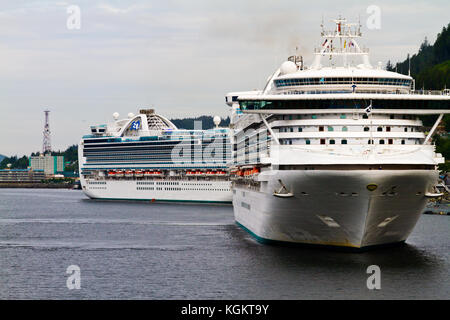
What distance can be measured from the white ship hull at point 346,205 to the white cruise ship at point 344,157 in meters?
0.06

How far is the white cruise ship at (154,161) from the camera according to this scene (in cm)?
12606

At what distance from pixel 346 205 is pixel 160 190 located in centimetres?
9059

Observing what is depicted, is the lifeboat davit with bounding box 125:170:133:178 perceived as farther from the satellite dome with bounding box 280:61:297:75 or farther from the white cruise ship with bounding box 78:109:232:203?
the satellite dome with bounding box 280:61:297:75

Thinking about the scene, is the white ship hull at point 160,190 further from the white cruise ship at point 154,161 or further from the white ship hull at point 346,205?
the white ship hull at point 346,205

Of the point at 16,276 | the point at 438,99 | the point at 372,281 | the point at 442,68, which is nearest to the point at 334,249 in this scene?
the point at 372,281

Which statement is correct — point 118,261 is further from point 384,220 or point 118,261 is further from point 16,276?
point 384,220

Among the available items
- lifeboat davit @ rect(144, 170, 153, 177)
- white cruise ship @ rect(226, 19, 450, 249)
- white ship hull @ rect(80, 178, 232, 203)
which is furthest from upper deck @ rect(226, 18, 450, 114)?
lifeboat davit @ rect(144, 170, 153, 177)

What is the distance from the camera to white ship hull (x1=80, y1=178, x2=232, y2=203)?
122625 millimetres

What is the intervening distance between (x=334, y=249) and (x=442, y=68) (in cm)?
14386

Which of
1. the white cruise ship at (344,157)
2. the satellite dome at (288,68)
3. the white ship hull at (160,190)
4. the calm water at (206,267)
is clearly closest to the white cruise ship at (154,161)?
the white ship hull at (160,190)

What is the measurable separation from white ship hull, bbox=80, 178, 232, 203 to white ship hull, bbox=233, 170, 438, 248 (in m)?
71.7

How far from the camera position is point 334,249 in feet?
157

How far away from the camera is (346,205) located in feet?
148
